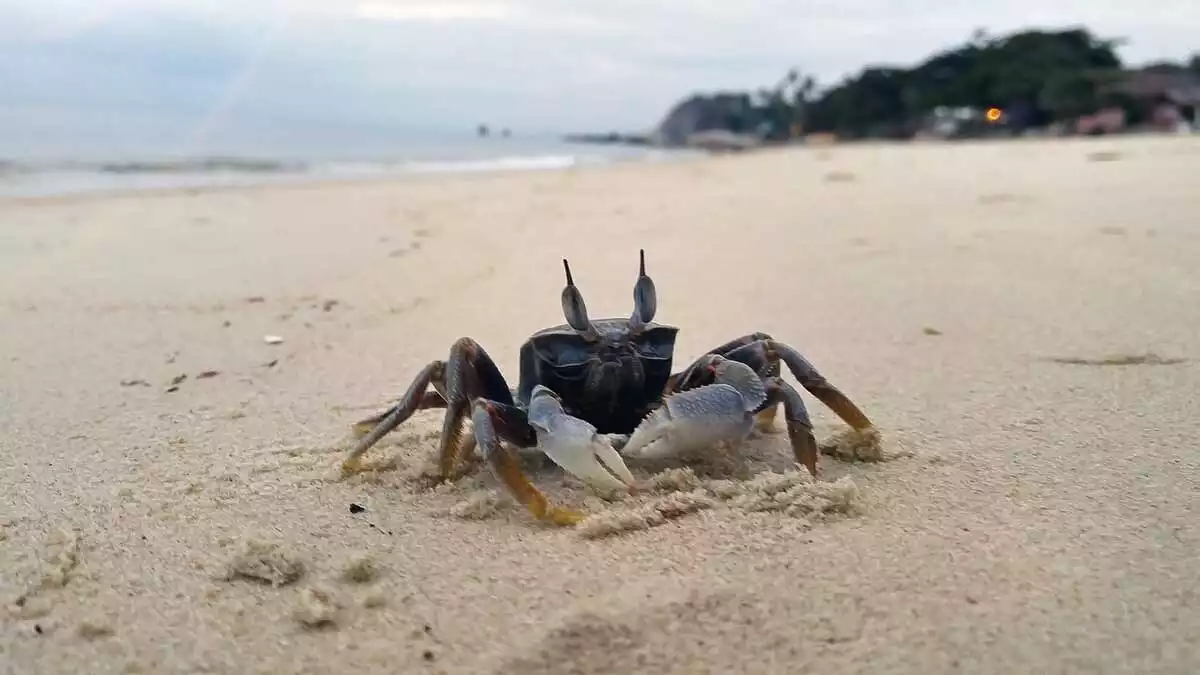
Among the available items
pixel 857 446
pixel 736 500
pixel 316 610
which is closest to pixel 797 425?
pixel 857 446

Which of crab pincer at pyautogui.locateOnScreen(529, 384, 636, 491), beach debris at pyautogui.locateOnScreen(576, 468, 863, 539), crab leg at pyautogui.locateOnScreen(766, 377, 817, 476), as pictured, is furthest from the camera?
crab leg at pyautogui.locateOnScreen(766, 377, 817, 476)

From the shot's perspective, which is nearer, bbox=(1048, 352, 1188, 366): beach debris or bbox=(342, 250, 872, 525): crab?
bbox=(342, 250, 872, 525): crab

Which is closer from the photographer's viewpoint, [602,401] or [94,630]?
[94,630]

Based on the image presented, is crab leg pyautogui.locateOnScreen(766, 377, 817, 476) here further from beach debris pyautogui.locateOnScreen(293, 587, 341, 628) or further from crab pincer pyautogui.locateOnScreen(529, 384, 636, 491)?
Result: beach debris pyautogui.locateOnScreen(293, 587, 341, 628)

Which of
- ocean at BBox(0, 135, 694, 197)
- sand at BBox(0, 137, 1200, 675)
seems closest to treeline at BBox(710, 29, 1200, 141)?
ocean at BBox(0, 135, 694, 197)

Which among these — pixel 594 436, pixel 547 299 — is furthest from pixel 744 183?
pixel 594 436

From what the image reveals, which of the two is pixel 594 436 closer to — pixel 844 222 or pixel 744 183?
pixel 844 222

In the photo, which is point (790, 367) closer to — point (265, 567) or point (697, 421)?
point (697, 421)
